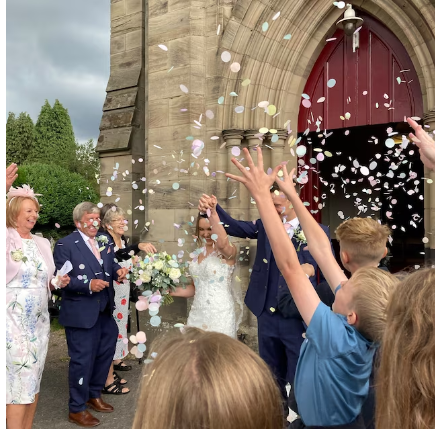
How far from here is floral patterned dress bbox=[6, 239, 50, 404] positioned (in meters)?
3.42

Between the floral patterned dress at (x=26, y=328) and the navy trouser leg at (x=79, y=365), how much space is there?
55 cm

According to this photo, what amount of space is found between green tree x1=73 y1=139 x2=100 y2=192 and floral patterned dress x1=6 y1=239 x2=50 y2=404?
35.4 metres

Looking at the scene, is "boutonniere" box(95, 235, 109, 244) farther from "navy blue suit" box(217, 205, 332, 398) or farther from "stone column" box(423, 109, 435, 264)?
"stone column" box(423, 109, 435, 264)

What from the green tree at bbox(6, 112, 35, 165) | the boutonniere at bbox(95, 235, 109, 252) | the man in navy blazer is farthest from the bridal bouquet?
the green tree at bbox(6, 112, 35, 165)

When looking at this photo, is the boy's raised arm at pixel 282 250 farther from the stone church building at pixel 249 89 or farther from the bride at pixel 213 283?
the stone church building at pixel 249 89

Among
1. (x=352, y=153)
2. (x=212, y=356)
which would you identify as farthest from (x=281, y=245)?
(x=352, y=153)

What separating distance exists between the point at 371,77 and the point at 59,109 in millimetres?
45226

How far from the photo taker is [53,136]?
4453 centimetres

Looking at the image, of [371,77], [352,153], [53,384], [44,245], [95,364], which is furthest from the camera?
[352,153]

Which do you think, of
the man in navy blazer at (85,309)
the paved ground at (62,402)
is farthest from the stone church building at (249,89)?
the man in navy blazer at (85,309)

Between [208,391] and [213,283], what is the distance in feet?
10.4

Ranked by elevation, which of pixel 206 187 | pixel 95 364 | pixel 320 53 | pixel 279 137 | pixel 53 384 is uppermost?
pixel 320 53

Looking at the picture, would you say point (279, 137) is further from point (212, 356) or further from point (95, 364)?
point (212, 356)

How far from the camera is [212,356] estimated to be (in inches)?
40.9
